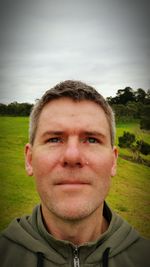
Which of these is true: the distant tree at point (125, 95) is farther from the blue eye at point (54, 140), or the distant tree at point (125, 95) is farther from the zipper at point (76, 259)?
the zipper at point (76, 259)

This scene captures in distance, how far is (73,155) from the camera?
5.12ft

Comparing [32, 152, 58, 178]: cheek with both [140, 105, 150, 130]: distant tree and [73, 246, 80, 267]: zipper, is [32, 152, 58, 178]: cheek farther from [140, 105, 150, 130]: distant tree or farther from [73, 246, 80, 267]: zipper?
[140, 105, 150, 130]: distant tree

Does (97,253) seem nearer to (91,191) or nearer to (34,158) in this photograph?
(91,191)

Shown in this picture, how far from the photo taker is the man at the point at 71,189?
1587 millimetres

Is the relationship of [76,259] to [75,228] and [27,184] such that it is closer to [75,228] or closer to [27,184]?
[75,228]

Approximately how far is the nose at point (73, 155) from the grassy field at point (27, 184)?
2305mm

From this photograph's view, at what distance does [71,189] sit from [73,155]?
193mm

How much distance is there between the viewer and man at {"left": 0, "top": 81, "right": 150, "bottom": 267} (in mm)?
1587

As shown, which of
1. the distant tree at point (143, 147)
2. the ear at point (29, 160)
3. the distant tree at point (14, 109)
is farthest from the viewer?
the distant tree at point (143, 147)

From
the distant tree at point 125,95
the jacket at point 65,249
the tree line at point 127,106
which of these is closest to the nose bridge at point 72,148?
the jacket at point 65,249

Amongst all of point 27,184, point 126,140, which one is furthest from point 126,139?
point 27,184

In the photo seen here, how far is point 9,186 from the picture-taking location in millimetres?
4738

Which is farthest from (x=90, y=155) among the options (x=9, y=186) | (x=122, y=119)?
(x=9, y=186)

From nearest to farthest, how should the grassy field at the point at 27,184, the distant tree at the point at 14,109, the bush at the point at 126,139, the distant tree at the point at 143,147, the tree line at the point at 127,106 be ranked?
the distant tree at the point at 14,109, the tree line at the point at 127,106, the grassy field at the point at 27,184, the bush at the point at 126,139, the distant tree at the point at 143,147
